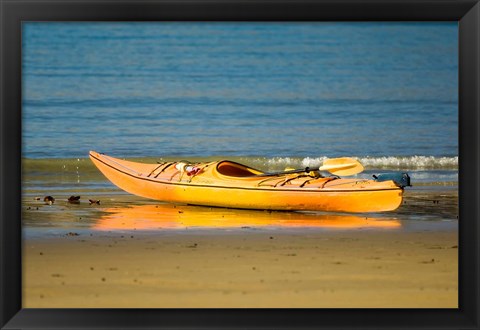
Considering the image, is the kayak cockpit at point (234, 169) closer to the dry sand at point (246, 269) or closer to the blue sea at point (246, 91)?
the blue sea at point (246, 91)

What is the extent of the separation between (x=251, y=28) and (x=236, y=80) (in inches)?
12.7

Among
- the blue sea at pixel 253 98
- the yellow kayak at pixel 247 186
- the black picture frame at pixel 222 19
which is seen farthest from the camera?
the yellow kayak at pixel 247 186

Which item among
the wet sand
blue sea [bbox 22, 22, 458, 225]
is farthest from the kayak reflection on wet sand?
blue sea [bbox 22, 22, 458, 225]

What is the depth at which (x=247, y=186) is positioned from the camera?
5875mm

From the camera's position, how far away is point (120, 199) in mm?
5840

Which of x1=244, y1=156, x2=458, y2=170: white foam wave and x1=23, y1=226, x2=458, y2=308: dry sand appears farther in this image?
x1=244, y1=156, x2=458, y2=170: white foam wave

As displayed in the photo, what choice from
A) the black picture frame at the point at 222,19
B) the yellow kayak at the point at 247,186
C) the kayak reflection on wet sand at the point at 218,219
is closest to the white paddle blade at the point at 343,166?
the yellow kayak at the point at 247,186

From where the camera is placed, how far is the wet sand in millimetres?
4969

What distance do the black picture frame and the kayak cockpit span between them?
98 cm

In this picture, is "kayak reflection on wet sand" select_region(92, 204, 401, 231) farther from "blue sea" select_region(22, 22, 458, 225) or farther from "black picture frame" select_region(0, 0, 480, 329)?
"black picture frame" select_region(0, 0, 480, 329)

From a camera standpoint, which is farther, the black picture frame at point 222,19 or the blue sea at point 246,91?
the blue sea at point 246,91

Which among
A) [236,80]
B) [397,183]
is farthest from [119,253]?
[397,183]

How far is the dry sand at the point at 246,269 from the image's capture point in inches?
195

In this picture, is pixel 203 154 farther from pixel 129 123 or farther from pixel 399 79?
pixel 399 79
